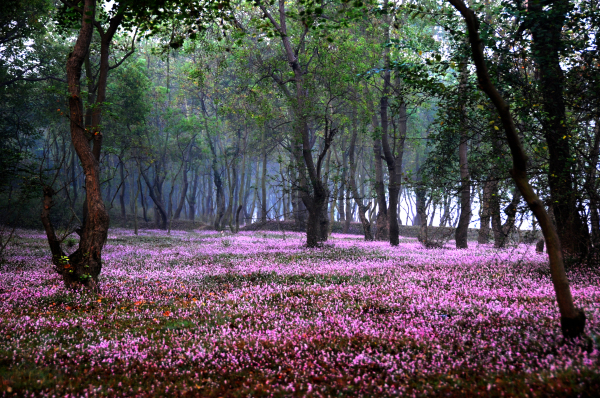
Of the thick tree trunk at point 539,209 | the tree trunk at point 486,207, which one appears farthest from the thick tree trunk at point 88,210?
the tree trunk at point 486,207

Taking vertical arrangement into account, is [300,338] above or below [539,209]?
below

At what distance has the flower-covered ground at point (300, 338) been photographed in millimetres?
4277

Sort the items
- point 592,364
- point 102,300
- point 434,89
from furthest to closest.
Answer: point 434,89 → point 102,300 → point 592,364

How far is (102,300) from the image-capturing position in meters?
8.75

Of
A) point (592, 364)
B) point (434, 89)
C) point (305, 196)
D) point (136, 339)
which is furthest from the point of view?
point (305, 196)

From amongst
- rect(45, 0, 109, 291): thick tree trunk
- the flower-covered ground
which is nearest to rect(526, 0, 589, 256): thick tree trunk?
the flower-covered ground

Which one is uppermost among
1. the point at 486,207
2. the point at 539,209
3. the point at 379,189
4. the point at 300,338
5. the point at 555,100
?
the point at 555,100

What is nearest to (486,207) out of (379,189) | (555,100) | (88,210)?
(555,100)

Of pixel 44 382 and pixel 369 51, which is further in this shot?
pixel 369 51

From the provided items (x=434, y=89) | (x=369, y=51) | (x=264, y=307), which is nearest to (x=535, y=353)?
(x=264, y=307)

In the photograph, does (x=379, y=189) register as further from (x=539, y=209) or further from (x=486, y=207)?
(x=539, y=209)

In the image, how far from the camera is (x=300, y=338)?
19.0ft

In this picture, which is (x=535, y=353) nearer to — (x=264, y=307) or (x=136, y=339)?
(x=264, y=307)

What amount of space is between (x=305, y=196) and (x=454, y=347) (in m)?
16.3
